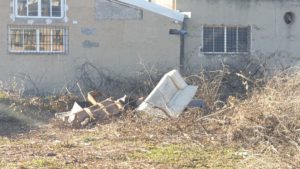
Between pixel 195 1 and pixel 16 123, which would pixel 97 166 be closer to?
pixel 16 123

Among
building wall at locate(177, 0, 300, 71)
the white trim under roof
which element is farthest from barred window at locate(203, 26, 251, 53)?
the white trim under roof

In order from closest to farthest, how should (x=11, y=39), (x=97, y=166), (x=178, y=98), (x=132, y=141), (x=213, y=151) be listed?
(x=97, y=166)
(x=213, y=151)
(x=132, y=141)
(x=178, y=98)
(x=11, y=39)

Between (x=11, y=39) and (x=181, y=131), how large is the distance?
8.51 meters

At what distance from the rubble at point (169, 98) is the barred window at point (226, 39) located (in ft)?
20.9

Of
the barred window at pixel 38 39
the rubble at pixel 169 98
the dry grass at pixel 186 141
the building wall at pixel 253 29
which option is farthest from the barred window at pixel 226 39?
the dry grass at pixel 186 141

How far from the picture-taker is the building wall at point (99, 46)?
17392 millimetres

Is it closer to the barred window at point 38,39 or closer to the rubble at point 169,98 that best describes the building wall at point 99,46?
the barred window at point 38,39

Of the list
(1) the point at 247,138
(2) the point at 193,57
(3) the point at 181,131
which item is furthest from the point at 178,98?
(2) the point at 193,57

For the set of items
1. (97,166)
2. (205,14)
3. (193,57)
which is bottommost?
(97,166)

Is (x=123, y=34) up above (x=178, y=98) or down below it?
above

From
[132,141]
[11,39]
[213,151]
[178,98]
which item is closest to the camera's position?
[213,151]

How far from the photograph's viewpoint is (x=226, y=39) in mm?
19500

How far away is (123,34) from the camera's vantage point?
18.1 metres

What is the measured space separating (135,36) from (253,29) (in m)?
4.20
